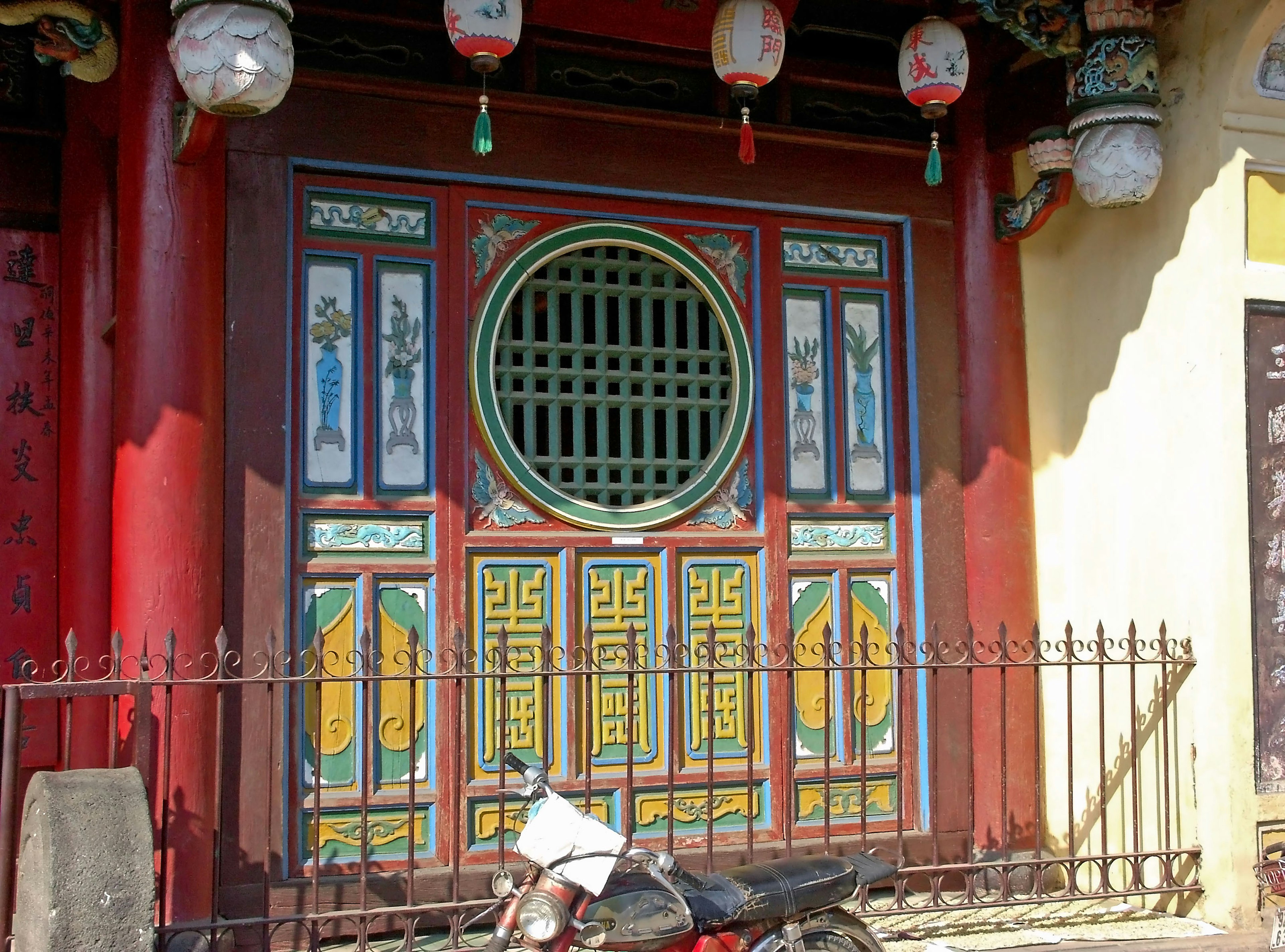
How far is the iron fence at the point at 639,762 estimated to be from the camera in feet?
15.9

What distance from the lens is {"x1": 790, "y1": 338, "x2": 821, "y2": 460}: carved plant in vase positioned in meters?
6.32

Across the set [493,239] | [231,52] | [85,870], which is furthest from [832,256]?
[85,870]

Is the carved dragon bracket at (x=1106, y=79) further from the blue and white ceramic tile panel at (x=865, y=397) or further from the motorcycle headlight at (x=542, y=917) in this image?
the motorcycle headlight at (x=542, y=917)

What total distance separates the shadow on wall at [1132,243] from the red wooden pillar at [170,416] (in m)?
3.87

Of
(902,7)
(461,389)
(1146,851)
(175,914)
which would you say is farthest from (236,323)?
(1146,851)

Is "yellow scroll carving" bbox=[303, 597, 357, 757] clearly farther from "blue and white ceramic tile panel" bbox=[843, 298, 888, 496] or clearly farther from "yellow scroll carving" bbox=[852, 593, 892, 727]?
"blue and white ceramic tile panel" bbox=[843, 298, 888, 496]

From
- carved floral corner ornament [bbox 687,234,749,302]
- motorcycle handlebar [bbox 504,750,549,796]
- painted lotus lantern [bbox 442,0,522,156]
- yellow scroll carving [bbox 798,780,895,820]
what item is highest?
painted lotus lantern [bbox 442,0,522,156]

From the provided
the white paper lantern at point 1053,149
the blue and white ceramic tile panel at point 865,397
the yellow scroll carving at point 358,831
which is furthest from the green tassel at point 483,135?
the yellow scroll carving at point 358,831

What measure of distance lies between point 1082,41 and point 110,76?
414cm

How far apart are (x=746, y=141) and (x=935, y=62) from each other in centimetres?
102

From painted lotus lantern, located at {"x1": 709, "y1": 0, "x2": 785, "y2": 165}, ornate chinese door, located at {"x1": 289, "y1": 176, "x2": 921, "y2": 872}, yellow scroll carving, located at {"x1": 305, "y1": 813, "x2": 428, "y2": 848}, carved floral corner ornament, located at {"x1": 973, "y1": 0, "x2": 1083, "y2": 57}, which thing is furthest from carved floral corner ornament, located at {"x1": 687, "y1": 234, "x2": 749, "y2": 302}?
yellow scroll carving, located at {"x1": 305, "y1": 813, "x2": 428, "y2": 848}

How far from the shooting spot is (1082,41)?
5.88m

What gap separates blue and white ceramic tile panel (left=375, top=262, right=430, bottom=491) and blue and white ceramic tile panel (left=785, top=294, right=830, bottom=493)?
5.66ft

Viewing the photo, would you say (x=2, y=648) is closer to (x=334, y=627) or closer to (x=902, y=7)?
(x=334, y=627)
